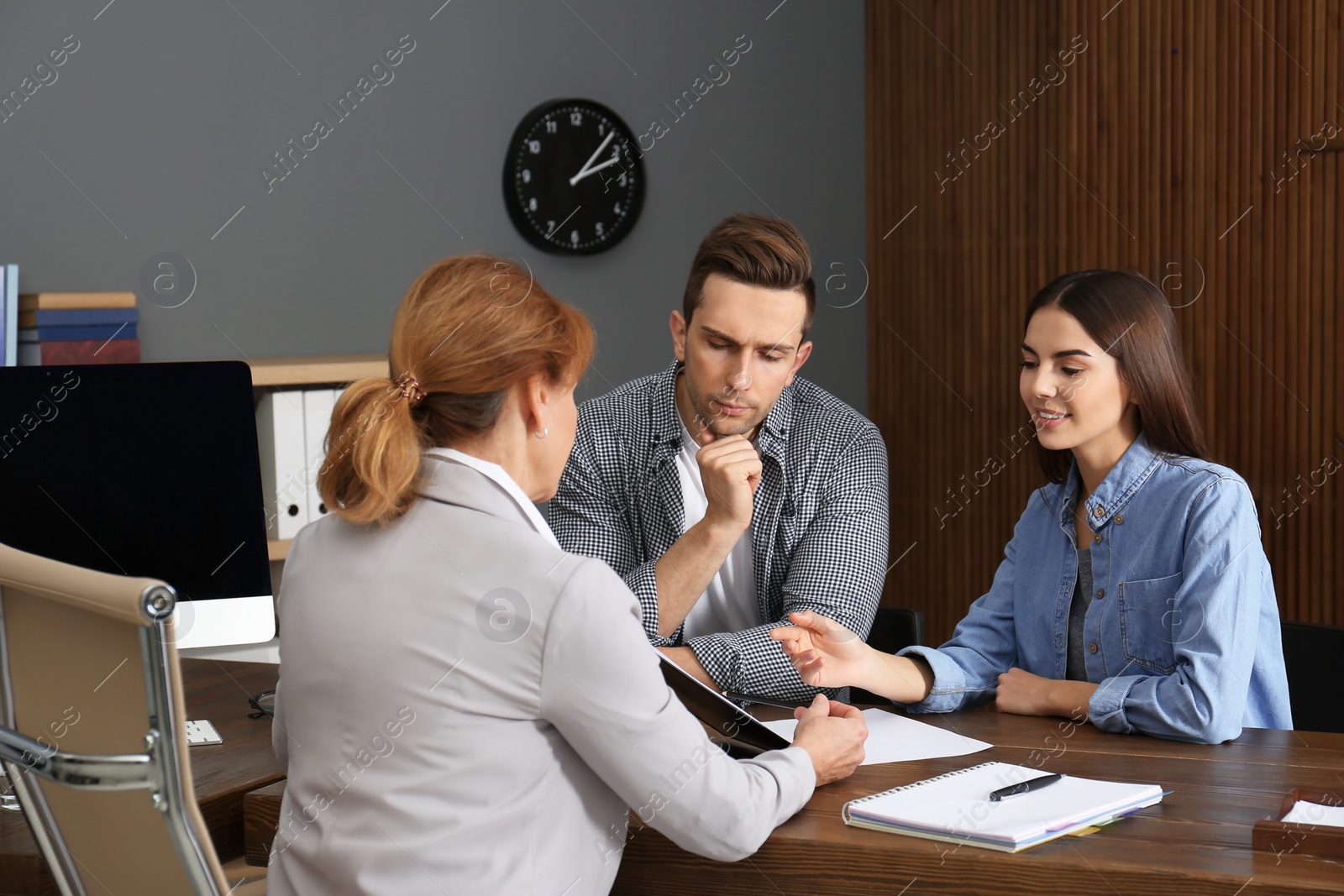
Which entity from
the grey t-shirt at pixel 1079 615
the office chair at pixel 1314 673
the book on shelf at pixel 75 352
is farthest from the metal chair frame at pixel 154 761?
the office chair at pixel 1314 673

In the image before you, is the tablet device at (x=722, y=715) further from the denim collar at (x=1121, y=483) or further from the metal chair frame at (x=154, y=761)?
the denim collar at (x=1121, y=483)

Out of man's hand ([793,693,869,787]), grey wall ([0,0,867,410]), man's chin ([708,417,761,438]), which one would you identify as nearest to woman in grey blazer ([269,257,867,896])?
man's hand ([793,693,869,787])

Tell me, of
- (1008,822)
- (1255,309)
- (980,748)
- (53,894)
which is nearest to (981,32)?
(1255,309)

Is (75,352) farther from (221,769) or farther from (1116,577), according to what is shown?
(1116,577)

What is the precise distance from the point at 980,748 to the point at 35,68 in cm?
247

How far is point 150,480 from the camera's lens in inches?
70.5

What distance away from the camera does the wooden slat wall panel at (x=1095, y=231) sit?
321 centimetres

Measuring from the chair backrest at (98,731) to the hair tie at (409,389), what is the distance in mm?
336

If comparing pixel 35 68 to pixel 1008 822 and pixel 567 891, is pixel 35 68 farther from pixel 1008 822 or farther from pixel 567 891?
pixel 1008 822

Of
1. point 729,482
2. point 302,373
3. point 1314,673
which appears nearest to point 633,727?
point 729,482

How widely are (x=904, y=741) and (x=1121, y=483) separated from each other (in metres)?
0.54

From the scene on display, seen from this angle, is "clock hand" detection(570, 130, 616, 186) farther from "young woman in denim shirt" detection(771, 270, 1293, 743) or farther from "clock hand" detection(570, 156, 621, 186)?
"young woman in denim shirt" detection(771, 270, 1293, 743)

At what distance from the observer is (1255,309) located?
331 centimetres

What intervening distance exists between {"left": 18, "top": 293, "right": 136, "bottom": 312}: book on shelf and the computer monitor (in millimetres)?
903
